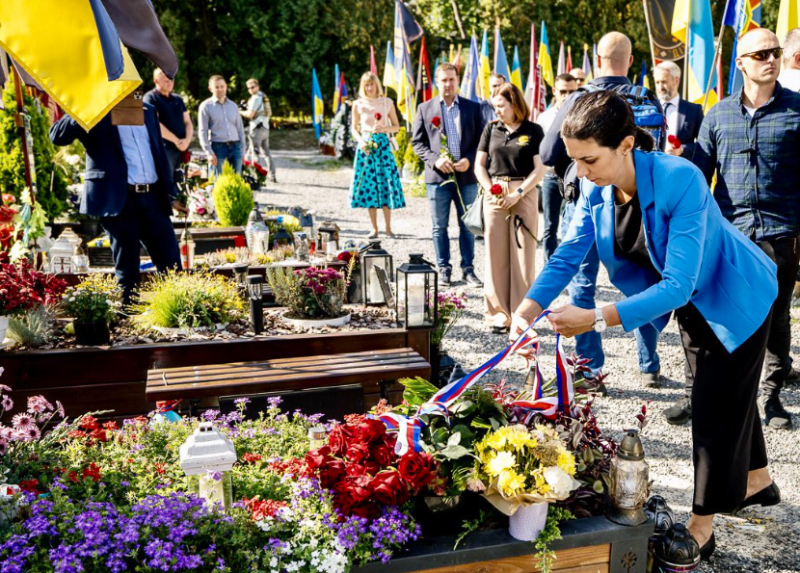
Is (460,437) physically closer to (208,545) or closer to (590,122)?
(208,545)

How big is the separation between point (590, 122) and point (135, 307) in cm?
318

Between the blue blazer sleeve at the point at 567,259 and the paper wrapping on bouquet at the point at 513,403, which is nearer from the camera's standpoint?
the paper wrapping on bouquet at the point at 513,403

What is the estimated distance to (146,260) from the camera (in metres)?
6.96

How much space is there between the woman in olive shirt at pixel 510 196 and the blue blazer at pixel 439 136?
3.60ft

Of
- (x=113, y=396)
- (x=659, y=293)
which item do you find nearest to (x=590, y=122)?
(x=659, y=293)

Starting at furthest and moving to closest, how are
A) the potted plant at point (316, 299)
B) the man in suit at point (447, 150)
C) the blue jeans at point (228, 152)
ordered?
the blue jeans at point (228, 152) < the man in suit at point (447, 150) < the potted plant at point (316, 299)

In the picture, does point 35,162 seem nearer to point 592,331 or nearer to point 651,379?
point 592,331

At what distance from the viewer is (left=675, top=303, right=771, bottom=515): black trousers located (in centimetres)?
275

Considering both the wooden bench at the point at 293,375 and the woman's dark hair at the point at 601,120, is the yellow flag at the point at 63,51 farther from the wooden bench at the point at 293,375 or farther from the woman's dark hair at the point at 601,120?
the woman's dark hair at the point at 601,120

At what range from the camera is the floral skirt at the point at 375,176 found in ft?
29.9

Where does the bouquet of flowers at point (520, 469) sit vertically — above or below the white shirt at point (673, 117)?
below

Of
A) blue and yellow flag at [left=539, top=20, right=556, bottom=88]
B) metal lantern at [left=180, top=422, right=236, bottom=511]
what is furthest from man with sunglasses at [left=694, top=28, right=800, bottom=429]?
blue and yellow flag at [left=539, top=20, right=556, bottom=88]

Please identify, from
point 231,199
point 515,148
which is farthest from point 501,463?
point 231,199

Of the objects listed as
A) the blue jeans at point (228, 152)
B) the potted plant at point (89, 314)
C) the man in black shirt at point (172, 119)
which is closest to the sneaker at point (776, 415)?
the potted plant at point (89, 314)
